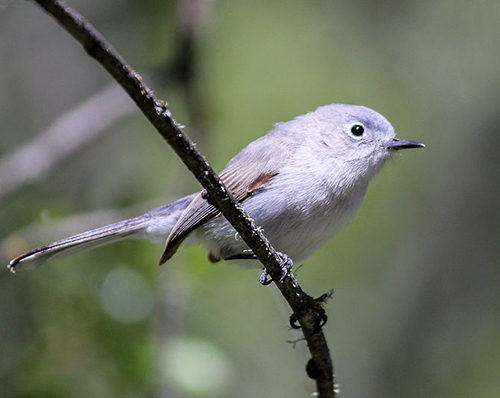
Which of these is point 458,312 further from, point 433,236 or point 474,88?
point 474,88

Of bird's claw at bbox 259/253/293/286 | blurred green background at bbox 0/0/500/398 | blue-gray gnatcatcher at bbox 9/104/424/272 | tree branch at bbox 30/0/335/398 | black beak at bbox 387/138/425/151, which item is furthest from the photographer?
blurred green background at bbox 0/0/500/398

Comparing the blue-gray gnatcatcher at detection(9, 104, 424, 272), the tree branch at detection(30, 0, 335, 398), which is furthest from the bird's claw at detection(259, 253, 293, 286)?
the blue-gray gnatcatcher at detection(9, 104, 424, 272)

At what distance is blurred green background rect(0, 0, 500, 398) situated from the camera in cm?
332

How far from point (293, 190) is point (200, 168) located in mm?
1125

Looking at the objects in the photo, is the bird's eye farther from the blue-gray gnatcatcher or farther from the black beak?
the black beak

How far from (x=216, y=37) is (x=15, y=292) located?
390 cm

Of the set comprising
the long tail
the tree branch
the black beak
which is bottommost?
the tree branch

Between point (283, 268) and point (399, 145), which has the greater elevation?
point (399, 145)

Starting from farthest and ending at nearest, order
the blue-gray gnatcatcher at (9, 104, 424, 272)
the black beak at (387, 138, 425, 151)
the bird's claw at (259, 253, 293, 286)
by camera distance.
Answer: the black beak at (387, 138, 425, 151) < the blue-gray gnatcatcher at (9, 104, 424, 272) < the bird's claw at (259, 253, 293, 286)

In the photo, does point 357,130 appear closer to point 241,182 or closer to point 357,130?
point 357,130

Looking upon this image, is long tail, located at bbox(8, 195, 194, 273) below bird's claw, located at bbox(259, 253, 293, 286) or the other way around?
the other way around

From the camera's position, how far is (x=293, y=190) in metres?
2.61

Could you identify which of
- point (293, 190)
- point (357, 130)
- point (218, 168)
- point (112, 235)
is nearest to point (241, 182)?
point (293, 190)

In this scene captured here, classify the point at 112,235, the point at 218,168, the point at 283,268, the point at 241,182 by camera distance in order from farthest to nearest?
the point at 218,168 → the point at 112,235 → the point at 241,182 → the point at 283,268
